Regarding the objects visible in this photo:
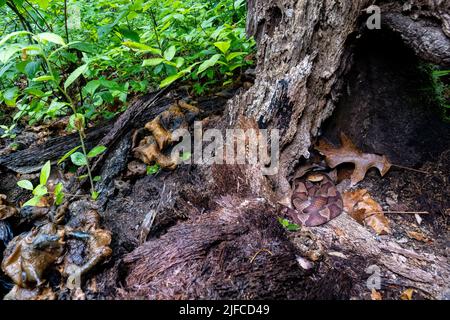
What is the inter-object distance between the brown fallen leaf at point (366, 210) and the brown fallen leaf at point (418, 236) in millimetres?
145

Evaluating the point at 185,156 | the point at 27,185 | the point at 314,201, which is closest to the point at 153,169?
the point at 185,156

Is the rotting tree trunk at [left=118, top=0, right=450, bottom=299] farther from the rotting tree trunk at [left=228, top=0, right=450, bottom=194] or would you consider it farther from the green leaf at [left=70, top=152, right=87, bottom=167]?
the green leaf at [left=70, top=152, right=87, bottom=167]

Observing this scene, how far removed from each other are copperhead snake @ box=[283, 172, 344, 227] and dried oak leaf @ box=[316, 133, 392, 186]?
18 cm

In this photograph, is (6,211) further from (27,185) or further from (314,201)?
(314,201)

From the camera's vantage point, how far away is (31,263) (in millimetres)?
1821

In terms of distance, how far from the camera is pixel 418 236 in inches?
85.9

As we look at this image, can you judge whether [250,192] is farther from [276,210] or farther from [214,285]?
[214,285]

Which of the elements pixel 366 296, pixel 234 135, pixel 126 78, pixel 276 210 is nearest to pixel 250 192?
pixel 276 210

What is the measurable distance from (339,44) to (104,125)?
2351 millimetres

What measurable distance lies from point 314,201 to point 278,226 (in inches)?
22.3

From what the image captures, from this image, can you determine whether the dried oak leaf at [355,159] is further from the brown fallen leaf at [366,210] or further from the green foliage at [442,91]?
the green foliage at [442,91]

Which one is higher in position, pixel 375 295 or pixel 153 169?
pixel 153 169

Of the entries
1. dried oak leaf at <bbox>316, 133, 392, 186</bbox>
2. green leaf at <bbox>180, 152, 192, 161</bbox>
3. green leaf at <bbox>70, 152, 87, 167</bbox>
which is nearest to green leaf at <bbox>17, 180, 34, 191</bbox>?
green leaf at <bbox>70, 152, 87, 167</bbox>
